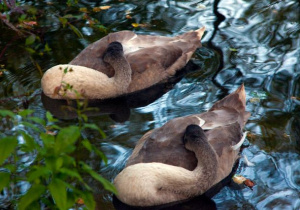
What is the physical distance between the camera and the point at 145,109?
819 centimetres

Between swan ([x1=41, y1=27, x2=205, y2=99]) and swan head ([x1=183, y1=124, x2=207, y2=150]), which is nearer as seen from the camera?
swan head ([x1=183, y1=124, x2=207, y2=150])

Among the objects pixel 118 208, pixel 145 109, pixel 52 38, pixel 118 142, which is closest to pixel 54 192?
pixel 118 208

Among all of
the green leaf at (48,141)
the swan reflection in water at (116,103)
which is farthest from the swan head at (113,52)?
the green leaf at (48,141)

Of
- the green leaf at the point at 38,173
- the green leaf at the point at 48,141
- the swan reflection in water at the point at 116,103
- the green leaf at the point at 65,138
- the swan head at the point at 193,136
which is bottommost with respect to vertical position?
the swan reflection in water at the point at 116,103

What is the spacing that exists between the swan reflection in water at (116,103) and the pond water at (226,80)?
0.39 feet

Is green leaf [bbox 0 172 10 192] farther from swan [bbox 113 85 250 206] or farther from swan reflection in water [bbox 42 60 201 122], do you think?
swan reflection in water [bbox 42 60 201 122]

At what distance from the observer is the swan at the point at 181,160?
5.98 m

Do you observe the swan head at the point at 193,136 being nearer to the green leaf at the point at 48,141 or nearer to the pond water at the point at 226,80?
the pond water at the point at 226,80

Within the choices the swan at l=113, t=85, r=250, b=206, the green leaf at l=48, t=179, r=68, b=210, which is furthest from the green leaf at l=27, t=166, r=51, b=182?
the swan at l=113, t=85, r=250, b=206

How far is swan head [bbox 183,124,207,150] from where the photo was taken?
6.19m

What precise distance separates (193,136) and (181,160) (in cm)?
31

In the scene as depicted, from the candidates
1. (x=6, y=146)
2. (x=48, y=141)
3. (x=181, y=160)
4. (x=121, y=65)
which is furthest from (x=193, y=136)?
(x=6, y=146)

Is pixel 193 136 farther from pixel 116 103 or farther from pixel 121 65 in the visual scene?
pixel 121 65

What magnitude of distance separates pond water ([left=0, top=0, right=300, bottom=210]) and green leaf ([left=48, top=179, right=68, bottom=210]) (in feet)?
7.39
